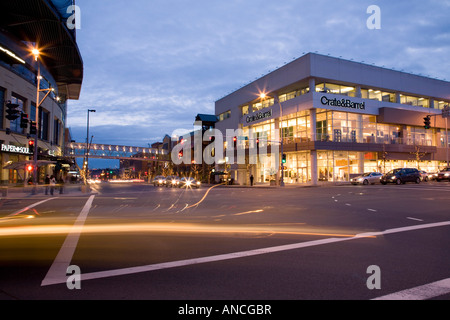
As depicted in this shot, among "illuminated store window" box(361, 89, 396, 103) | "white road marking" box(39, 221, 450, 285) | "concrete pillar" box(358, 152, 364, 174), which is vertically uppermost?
"illuminated store window" box(361, 89, 396, 103)

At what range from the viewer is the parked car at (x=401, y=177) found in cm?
3728

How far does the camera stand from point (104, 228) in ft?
30.9

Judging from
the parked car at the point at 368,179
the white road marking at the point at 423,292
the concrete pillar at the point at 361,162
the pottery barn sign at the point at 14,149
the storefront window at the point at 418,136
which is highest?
the storefront window at the point at 418,136

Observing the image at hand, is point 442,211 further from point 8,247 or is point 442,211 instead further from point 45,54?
point 45,54

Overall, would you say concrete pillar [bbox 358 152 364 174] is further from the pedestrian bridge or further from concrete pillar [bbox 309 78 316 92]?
the pedestrian bridge

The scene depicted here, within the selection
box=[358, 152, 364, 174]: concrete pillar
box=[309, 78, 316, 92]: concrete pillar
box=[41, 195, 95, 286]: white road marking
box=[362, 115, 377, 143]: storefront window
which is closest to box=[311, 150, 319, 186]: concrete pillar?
box=[358, 152, 364, 174]: concrete pillar

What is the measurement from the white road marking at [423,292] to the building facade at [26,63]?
107 ft

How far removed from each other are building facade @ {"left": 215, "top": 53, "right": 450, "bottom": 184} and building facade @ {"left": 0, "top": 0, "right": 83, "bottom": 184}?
29.5 m

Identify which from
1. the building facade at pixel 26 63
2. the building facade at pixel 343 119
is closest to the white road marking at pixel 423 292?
the building facade at pixel 26 63

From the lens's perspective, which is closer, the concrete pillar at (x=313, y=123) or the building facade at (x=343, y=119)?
the building facade at (x=343, y=119)

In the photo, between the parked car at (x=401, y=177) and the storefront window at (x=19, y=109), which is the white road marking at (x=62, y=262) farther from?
the storefront window at (x=19, y=109)

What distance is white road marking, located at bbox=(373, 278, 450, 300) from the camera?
412cm
